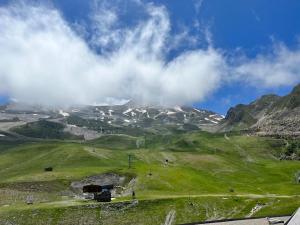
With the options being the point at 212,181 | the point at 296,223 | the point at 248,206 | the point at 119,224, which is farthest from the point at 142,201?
the point at 296,223

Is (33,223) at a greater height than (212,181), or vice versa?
(212,181)

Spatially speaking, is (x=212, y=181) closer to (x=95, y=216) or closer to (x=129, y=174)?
(x=129, y=174)

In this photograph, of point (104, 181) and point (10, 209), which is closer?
point (10, 209)

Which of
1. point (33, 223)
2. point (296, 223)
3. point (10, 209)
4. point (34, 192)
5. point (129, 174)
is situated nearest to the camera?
point (296, 223)

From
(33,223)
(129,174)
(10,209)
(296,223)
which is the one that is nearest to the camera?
(296,223)

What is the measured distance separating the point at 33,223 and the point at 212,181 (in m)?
84.5

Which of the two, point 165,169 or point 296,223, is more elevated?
point 165,169

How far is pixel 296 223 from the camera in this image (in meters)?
49.9

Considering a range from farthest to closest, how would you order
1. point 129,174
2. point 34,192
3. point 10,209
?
1. point 129,174
2. point 34,192
3. point 10,209

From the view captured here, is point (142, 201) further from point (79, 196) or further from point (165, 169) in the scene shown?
point (165, 169)

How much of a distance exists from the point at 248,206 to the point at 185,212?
16.2 meters

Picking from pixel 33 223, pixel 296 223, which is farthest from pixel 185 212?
pixel 296 223

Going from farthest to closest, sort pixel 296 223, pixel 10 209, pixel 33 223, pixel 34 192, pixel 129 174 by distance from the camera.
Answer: pixel 129 174 < pixel 34 192 < pixel 10 209 < pixel 33 223 < pixel 296 223

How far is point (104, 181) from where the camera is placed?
6890 inches
